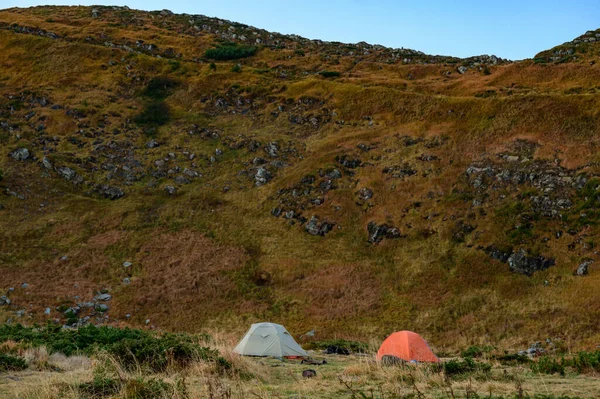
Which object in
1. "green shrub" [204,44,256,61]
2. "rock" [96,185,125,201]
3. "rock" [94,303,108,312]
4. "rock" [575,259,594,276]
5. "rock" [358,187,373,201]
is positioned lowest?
"rock" [94,303,108,312]

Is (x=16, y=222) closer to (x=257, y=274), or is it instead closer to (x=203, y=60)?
(x=257, y=274)

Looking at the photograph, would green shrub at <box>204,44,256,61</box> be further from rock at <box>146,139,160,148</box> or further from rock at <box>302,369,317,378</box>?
rock at <box>302,369,317,378</box>

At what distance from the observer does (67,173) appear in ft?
187

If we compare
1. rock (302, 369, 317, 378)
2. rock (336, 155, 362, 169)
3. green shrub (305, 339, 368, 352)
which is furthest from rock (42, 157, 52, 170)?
rock (302, 369, 317, 378)

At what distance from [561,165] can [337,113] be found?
29.6 metres

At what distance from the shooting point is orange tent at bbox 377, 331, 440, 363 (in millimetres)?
21891

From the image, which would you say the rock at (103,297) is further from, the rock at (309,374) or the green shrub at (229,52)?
the green shrub at (229,52)

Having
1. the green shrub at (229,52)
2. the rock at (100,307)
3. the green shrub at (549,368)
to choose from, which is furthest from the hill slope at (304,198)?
the green shrub at (229,52)

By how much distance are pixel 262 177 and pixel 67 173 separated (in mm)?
22260

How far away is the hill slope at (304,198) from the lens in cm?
3578

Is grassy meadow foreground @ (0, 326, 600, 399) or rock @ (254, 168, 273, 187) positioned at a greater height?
rock @ (254, 168, 273, 187)

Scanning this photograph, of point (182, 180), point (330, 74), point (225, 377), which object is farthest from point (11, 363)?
point (330, 74)

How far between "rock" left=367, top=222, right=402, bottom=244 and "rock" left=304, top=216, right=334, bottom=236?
12.6 feet

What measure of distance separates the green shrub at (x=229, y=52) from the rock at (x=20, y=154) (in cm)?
4631
